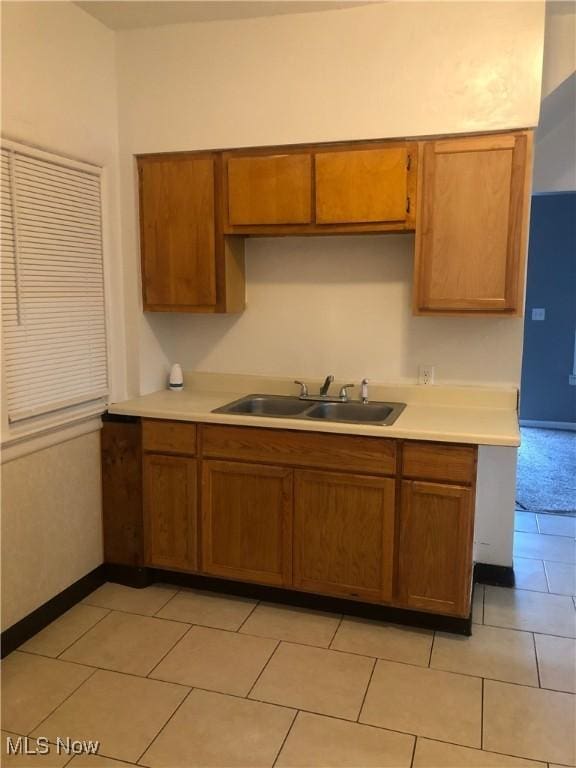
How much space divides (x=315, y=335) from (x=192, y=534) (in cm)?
120

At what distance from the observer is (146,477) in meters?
3.03

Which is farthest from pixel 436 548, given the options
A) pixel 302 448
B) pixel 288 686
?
pixel 288 686

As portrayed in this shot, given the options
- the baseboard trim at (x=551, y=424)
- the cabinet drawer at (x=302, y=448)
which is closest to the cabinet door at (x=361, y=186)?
the cabinet drawer at (x=302, y=448)

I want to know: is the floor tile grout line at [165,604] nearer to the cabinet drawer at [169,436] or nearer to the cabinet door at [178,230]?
the cabinet drawer at [169,436]

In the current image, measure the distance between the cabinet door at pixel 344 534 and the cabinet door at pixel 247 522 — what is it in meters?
0.07

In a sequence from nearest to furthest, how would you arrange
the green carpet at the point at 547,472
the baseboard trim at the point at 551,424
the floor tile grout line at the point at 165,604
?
1. the floor tile grout line at the point at 165,604
2. the green carpet at the point at 547,472
3. the baseboard trim at the point at 551,424

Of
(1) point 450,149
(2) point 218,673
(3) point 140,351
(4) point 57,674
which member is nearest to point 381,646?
(2) point 218,673

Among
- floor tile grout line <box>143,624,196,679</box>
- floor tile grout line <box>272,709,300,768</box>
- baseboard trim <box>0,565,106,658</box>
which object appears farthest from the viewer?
baseboard trim <box>0,565,106,658</box>

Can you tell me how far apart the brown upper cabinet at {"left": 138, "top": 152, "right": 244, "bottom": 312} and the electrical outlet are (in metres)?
1.03

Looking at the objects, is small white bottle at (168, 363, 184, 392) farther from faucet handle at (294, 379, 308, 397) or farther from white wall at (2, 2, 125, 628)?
faucet handle at (294, 379, 308, 397)

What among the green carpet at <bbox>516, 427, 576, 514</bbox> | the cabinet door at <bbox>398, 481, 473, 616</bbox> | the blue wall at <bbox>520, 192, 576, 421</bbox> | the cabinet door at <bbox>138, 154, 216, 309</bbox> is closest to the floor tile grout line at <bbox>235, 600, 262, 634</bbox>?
the cabinet door at <bbox>398, 481, 473, 616</bbox>

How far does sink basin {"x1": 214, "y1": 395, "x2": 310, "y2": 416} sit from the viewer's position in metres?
3.23

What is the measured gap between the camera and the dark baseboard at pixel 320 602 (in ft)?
8.81

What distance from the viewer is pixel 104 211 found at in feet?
9.96
